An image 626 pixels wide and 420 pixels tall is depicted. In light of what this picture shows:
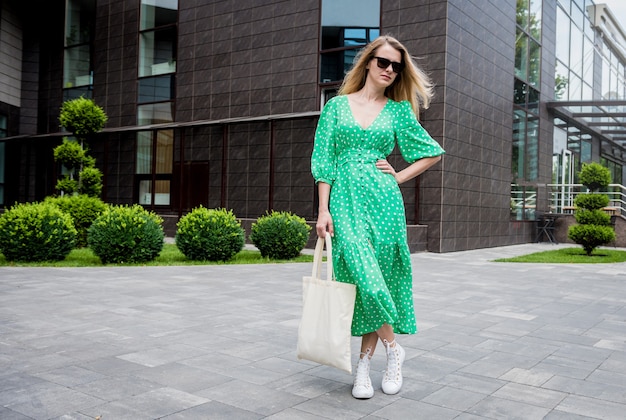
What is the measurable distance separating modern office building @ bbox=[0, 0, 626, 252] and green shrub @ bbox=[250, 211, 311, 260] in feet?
10.7

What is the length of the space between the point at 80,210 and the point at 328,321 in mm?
10980

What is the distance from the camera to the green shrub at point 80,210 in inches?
502

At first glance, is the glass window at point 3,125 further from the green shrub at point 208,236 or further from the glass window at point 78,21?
the green shrub at point 208,236

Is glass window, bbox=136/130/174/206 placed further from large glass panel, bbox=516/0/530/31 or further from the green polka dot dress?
the green polka dot dress

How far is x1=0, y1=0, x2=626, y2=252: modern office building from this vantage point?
14680 millimetres

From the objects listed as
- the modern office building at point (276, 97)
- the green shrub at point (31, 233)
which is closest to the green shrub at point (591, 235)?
the modern office building at point (276, 97)

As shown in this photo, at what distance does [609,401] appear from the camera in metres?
3.22

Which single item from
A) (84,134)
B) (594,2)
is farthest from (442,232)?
(594,2)

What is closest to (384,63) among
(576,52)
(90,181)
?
(90,181)

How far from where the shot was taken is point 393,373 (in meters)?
3.30

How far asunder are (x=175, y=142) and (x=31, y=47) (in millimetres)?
8413

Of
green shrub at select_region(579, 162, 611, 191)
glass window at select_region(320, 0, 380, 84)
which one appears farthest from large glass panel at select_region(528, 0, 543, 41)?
glass window at select_region(320, 0, 380, 84)

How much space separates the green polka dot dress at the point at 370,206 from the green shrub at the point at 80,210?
1038 centimetres

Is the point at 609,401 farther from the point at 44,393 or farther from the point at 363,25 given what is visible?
the point at 363,25
